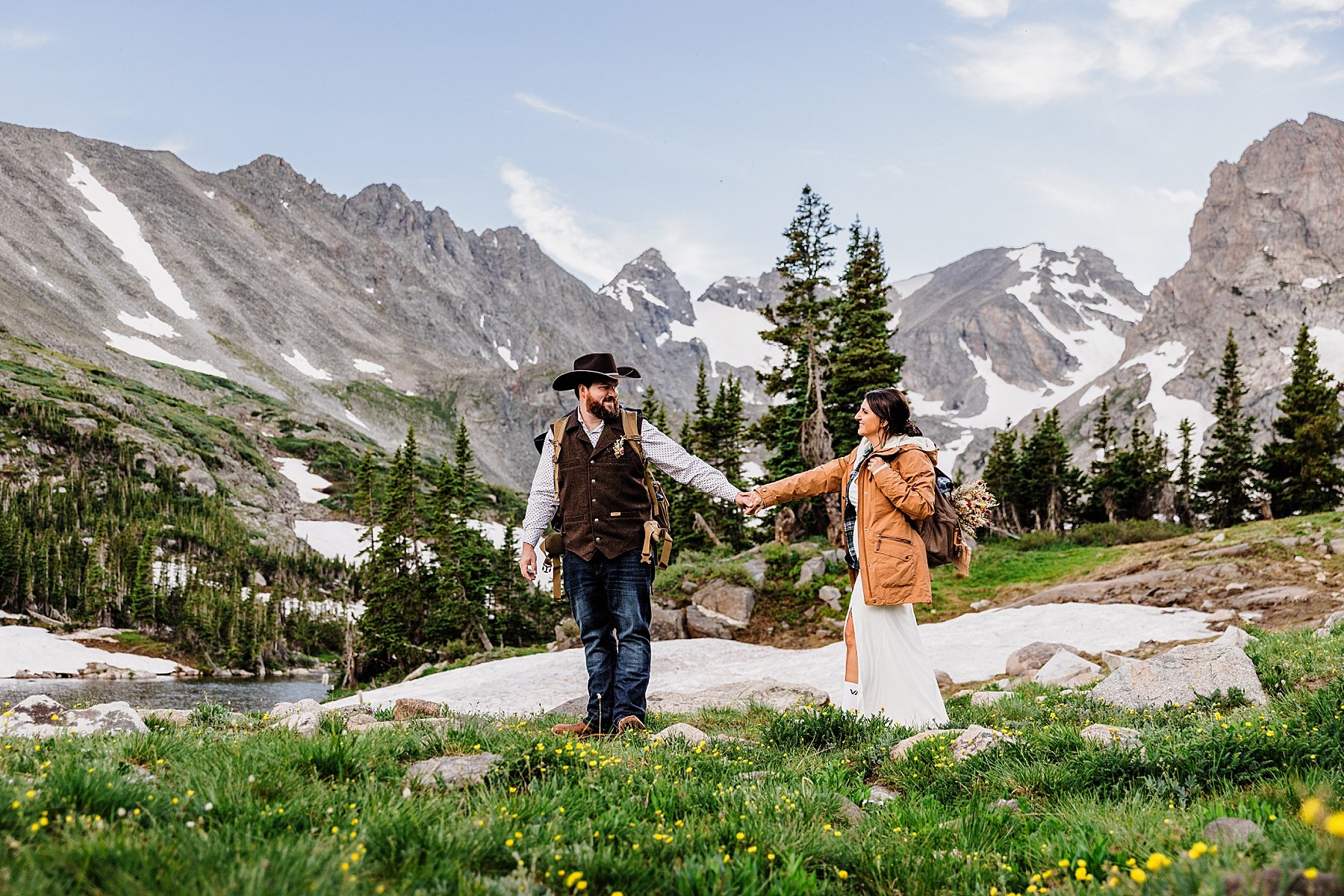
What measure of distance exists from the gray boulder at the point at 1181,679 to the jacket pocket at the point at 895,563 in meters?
2.49

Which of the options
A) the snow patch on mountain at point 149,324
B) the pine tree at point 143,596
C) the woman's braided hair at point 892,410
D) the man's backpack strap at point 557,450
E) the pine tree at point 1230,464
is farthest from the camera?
the snow patch on mountain at point 149,324

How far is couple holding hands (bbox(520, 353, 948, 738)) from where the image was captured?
7.24 meters

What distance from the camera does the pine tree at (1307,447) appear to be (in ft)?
158

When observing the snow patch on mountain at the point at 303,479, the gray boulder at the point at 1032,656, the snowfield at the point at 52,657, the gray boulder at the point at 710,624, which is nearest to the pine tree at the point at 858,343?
the gray boulder at the point at 710,624

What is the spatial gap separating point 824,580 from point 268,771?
20.7 metres

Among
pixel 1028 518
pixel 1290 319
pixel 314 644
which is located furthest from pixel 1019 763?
pixel 1290 319

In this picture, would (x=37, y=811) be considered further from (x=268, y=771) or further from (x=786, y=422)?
(x=786, y=422)

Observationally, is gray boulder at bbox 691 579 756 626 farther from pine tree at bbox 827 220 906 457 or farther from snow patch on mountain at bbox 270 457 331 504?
snow patch on mountain at bbox 270 457 331 504

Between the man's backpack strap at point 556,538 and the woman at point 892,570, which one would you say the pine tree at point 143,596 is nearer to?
the man's backpack strap at point 556,538

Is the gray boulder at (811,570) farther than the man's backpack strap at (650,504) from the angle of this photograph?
Yes

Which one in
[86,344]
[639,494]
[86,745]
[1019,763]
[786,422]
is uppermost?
[86,344]

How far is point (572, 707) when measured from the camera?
32.7ft

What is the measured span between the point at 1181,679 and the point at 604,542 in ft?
19.9

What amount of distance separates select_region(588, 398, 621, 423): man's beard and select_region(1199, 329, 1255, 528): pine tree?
62412 millimetres
